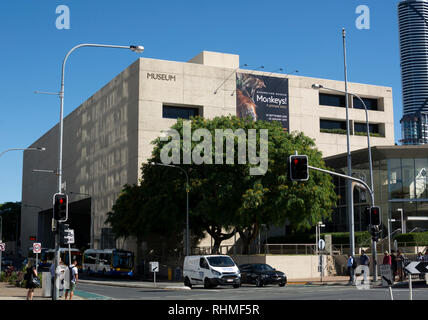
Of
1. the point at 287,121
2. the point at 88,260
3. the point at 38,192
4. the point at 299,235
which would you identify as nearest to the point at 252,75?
the point at 287,121

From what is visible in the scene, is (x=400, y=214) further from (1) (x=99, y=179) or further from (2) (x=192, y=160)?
(1) (x=99, y=179)

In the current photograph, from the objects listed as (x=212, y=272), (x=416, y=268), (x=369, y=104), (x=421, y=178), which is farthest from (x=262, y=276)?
(x=369, y=104)

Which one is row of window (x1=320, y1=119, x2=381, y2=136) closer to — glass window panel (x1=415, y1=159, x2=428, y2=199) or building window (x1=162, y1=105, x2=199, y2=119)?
building window (x1=162, y1=105, x2=199, y2=119)

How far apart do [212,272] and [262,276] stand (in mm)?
3893

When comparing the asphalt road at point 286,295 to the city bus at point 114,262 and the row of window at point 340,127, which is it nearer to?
the city bus at point 114,262

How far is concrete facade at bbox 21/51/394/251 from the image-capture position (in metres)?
62.1

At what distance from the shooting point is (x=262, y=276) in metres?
34.8

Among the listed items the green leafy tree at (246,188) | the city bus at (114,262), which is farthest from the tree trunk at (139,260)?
the green leafy tree at (246,188)

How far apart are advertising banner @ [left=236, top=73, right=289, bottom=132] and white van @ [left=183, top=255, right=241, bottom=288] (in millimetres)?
33804

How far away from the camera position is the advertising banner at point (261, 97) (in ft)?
219

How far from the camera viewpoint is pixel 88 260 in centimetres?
5859

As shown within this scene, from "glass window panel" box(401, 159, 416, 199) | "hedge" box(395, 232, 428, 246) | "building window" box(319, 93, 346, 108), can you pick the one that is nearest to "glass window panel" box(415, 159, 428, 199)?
"glass window panel" box(401, 159, 416, 199)

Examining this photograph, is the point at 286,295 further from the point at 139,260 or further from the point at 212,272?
the point at 139,260

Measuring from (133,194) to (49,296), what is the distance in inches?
1079
